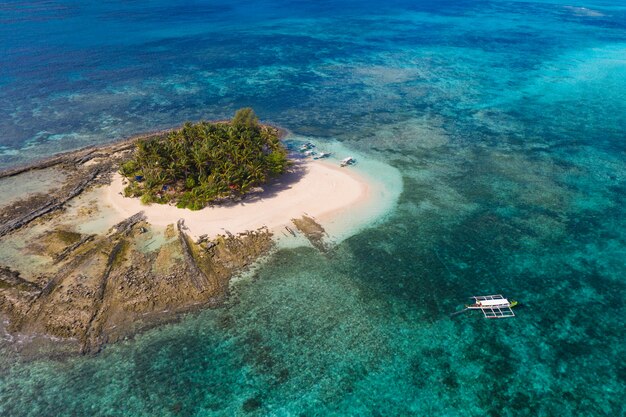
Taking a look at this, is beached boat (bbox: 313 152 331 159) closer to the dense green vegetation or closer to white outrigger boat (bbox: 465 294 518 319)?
the dense green vegetation

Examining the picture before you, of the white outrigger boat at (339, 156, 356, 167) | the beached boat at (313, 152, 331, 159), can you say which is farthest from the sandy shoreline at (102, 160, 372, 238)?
the beached boat at (313, 152, 331, 159)

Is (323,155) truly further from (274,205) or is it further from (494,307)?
(494,307)

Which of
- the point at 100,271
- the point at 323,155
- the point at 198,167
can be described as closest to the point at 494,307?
the point at 323,155

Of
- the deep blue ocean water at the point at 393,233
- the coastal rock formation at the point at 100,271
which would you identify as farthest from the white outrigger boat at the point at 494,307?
the coastal rock formation at the point at 100,271

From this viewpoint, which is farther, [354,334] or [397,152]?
[397,152]

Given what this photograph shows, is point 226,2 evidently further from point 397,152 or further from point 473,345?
point 473,345

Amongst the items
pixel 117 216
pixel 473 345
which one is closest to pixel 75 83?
pixel 117 216
